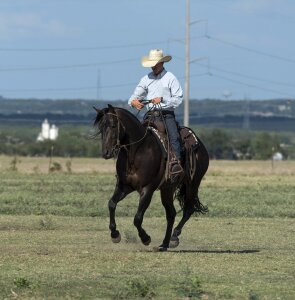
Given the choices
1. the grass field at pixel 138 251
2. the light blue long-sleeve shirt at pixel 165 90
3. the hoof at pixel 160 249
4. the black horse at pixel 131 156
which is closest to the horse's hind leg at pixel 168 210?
the hoof at pixel 160 249

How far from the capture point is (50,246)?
17.6 m

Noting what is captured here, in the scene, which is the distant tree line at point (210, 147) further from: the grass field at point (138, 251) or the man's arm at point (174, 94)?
the man's arm at point (174, 94)

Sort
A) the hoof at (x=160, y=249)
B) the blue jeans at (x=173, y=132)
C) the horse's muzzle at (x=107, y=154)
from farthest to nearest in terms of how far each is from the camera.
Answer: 1. the blue jeans at (x=173, y=132)
2. the hoof at (x=160, y=249)
3. the horse's muzzle at (x=107, y=154)

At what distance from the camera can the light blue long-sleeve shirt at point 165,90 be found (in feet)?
57.3

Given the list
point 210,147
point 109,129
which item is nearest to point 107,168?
point 109,129

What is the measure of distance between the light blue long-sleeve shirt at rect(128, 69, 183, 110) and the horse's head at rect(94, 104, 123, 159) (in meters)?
1.21

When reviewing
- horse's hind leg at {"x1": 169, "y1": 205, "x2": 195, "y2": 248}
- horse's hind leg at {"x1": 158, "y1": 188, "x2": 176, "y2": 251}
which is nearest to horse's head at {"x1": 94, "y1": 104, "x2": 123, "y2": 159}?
horse's hind leg at {"x1": 158, "y1": 188, "x2": 176, "y2": 251}

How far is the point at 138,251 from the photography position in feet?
56.0

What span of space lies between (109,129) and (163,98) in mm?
1537

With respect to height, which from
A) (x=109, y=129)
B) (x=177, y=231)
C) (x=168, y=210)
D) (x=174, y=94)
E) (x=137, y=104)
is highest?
(x=174, y=94)

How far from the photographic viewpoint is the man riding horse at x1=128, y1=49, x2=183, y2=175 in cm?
1742

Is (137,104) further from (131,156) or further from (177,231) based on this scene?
(177,231)

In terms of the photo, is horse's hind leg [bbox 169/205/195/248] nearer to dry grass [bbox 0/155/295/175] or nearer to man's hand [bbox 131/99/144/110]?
man's hand [bbox 131/99/144/110]

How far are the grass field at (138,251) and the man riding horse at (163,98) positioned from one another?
5.42 ft
